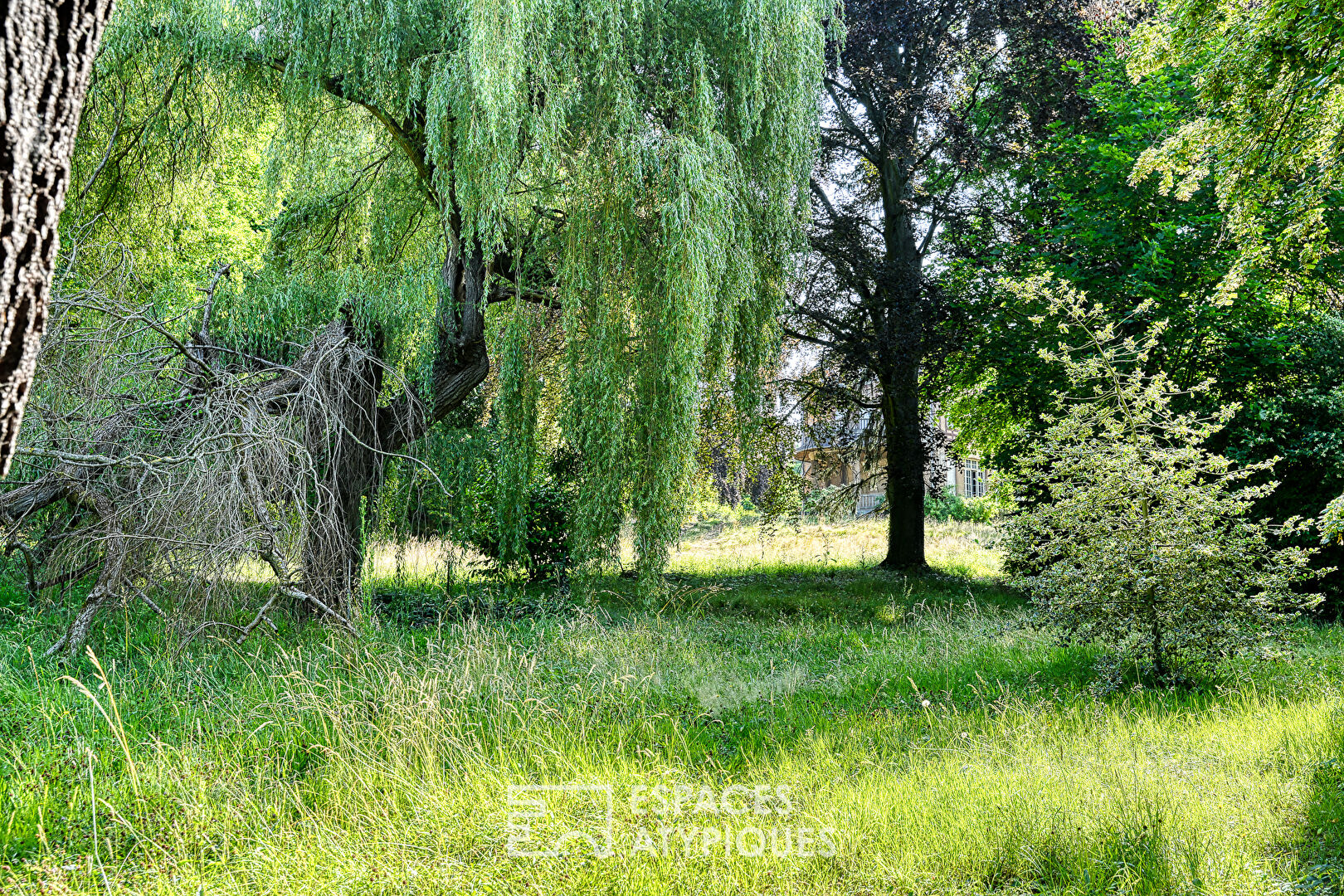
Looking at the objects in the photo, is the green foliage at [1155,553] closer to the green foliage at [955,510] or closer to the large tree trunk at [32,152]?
the large tree trunk at [32,152]

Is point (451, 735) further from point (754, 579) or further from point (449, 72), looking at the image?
point (754, 579)

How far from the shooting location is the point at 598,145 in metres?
7.48

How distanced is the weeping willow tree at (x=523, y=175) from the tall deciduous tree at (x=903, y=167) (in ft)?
11.2

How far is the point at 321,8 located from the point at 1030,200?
31.8 ft

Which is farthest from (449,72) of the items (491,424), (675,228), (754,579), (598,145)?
(754,579)

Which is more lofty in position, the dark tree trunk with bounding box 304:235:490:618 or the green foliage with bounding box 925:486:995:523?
the dark tree trunk with bounding box 304:235:490:618

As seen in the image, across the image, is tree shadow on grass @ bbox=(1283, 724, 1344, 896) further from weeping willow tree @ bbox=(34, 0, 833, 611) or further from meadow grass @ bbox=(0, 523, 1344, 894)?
weeping willow tree @ bbox=(34, 0, 833, 611)

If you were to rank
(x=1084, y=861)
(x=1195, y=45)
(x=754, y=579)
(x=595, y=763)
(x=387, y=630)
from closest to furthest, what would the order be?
1. (x=1084, y=861)
2. (x=595, y=763)
3. (x=1195, y=45)
4. (x=387, y=630)
5. (x=754, y=579)

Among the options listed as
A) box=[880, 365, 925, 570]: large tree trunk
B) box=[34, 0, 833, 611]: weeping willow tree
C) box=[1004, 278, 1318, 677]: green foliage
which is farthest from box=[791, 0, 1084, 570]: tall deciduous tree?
box=[1004, 278, 1318, 677]: green foliage

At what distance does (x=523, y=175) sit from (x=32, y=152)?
6.69 meters

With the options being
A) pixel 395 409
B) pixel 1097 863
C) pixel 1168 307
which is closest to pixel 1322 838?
pixel 1097 863

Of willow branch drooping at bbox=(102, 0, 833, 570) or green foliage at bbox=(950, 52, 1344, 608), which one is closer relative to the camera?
willow branch drooping at bbox=(102, 0, 833, 570)

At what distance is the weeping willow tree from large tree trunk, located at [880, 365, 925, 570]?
4.18 metres

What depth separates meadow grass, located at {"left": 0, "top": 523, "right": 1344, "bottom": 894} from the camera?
317 cm
